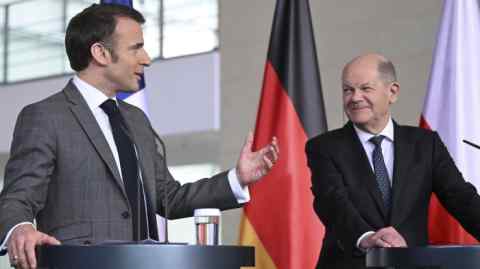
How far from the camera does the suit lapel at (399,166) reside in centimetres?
338

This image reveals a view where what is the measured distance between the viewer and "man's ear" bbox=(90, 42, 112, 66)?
2926mm

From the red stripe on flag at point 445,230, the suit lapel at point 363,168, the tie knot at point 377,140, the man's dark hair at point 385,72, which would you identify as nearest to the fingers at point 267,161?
the suit lapel at point 363,168

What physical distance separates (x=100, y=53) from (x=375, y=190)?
45.7 inches

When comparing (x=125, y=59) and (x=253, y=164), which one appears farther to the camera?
(x=125, y=59)

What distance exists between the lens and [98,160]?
281cm

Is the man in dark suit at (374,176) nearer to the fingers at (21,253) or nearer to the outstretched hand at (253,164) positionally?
the outstretched hand at (253,164)

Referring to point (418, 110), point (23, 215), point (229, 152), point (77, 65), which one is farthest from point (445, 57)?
point (23, 215)

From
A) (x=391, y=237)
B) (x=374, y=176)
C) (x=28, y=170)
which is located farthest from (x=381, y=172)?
(x=28, y=170)

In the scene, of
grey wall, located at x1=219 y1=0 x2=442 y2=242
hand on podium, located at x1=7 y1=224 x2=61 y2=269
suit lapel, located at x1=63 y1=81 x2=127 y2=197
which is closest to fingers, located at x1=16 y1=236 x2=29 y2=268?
hand on podium, located at x1=7 y1=224 x2=61 y2=269

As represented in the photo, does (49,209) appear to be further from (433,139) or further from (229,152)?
(229,152)

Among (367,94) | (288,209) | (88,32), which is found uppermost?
(88,32)

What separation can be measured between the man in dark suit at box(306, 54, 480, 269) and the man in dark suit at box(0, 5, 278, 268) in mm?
614

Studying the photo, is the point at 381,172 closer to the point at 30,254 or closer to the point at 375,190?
the point at 375,190

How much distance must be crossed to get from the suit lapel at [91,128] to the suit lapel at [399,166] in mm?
1094
